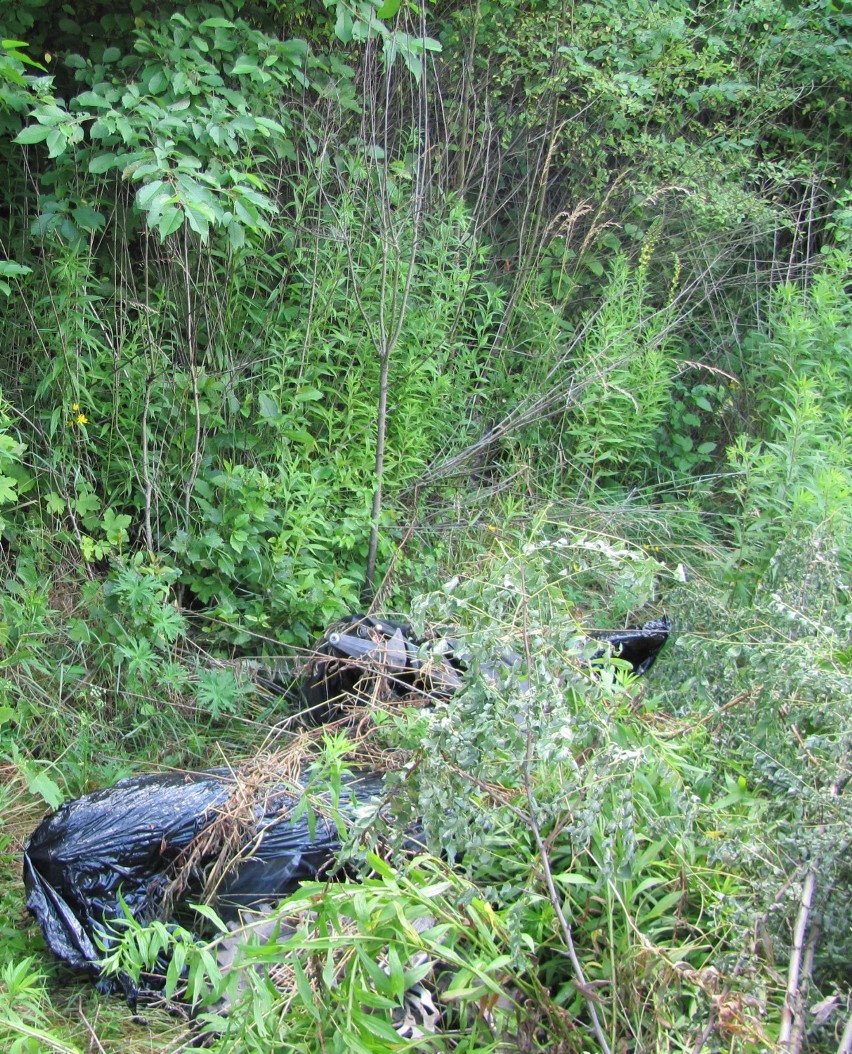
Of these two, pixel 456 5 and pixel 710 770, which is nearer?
pixel 710 770

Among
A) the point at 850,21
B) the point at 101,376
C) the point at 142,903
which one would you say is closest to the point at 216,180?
the point at 101,376

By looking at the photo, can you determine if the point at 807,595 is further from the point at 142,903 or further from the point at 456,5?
the point at 456,5

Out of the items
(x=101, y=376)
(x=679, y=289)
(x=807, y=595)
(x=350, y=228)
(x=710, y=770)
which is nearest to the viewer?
(x=710, y=770)

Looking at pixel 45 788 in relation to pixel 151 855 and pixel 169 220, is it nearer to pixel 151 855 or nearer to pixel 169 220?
pixel 151 855

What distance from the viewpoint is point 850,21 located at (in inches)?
239

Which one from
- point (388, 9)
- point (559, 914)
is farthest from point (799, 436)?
point (388, 9)

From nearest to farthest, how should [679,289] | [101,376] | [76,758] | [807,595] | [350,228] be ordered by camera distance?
[807,595] → [76,758] → [101,376] → [350,228] → [679,289]

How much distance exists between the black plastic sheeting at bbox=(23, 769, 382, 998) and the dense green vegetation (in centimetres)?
16

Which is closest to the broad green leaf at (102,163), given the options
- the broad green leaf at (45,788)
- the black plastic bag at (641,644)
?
the broad green leaf at (45,788)

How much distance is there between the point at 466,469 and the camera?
15.5 feet

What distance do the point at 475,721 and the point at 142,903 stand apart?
1.28 m

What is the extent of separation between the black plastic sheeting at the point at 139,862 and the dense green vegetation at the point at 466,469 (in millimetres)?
163

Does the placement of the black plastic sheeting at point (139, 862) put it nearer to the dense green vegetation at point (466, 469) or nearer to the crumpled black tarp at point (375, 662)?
the dense green vegetation at point (466, 469)

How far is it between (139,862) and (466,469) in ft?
8.49
